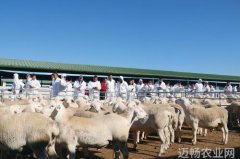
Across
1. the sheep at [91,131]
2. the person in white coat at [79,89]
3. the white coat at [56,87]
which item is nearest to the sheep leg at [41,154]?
the sheep at [91,131]

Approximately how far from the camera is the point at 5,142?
259 inches

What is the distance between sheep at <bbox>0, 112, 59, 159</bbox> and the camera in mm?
6359

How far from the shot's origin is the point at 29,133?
641 cm

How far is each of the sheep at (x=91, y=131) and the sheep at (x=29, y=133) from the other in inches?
17.2

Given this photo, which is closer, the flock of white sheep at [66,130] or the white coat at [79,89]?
the flock of white sheep at [66,130]

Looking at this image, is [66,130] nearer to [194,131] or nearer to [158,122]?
[158,122]

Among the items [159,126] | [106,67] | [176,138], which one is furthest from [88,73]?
[159,126]

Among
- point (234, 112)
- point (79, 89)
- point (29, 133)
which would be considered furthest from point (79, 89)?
point (29, 133)

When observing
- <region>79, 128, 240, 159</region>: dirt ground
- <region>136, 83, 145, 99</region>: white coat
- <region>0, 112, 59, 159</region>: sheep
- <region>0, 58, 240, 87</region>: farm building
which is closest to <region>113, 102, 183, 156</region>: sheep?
<region>79, 128, 240, 159</region>: dirt ground

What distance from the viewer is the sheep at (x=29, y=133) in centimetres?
636

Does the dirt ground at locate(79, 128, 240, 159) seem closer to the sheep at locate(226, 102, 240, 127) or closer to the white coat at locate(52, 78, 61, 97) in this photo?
the sheep at locate(226, 102, 240, 127)

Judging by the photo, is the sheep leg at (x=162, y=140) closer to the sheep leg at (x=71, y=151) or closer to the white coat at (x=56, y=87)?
the sheep leg at (x=71, y=151)

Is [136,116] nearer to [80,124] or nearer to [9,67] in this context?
[80,124]

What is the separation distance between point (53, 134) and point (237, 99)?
1108 cm
